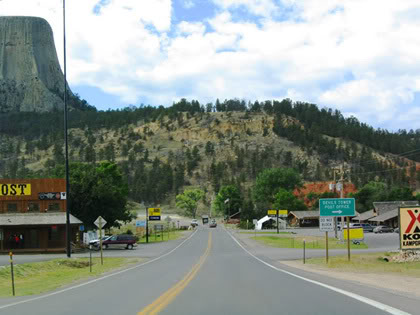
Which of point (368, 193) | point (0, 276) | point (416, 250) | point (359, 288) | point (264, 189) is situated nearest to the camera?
point (359, 288)

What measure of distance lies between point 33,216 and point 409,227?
3703cm

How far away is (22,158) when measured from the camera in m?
187

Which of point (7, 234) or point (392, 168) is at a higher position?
point (392, 168)

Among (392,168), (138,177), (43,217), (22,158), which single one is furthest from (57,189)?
(392,168)

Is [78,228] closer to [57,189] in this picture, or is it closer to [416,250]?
[57,189]

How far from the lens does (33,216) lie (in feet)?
168

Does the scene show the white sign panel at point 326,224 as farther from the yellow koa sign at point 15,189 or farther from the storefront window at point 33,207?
the yellow koa sign at point 15,189

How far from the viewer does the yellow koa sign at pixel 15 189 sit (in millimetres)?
52438

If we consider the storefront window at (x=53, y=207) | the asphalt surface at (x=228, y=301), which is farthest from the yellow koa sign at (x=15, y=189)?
the asphalt surface at (x=228, y=301)

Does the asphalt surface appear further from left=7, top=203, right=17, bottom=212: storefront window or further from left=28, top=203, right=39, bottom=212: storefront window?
left=7, top=203, right=17, bottom=212: storefront window

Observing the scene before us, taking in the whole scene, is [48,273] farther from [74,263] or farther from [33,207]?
[33,207]

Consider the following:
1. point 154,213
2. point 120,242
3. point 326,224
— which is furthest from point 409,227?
point 154,213

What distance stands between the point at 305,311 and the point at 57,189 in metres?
46.6

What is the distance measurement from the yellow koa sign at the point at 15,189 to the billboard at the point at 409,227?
38.7m
